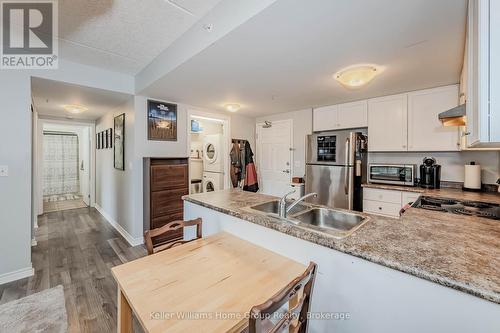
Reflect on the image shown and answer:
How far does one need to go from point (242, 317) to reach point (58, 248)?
145 inches

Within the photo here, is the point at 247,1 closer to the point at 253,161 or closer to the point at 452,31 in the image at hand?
the point at 452,31

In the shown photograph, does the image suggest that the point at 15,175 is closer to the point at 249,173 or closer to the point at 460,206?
the point at 249,173

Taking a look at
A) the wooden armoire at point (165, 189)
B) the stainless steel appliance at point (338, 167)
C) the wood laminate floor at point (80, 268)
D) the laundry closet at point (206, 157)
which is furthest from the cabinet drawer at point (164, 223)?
the stainless steel appliance at point (338, 167)

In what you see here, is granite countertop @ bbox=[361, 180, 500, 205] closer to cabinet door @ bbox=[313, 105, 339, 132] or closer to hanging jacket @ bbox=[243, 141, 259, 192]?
cabinet door @ bbox=[313, 105, 339, 132]

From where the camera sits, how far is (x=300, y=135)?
4.29 meters

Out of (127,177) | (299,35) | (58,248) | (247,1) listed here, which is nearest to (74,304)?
(58,248)

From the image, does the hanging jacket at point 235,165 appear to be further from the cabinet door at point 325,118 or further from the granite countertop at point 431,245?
the granite countertop at point 431,245

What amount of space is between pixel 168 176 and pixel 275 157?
2.33 m

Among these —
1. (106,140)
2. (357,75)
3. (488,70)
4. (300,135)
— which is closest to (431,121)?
(357,75)

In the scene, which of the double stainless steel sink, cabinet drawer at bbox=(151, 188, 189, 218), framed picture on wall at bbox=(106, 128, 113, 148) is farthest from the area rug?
framed picture on wall at bbox=(106, 128, 113, 148)

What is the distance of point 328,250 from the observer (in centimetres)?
114

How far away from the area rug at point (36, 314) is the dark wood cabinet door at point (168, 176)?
1516 millimetres

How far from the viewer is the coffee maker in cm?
288

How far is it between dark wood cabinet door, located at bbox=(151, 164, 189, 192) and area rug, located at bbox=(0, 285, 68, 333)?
59.7 inches
